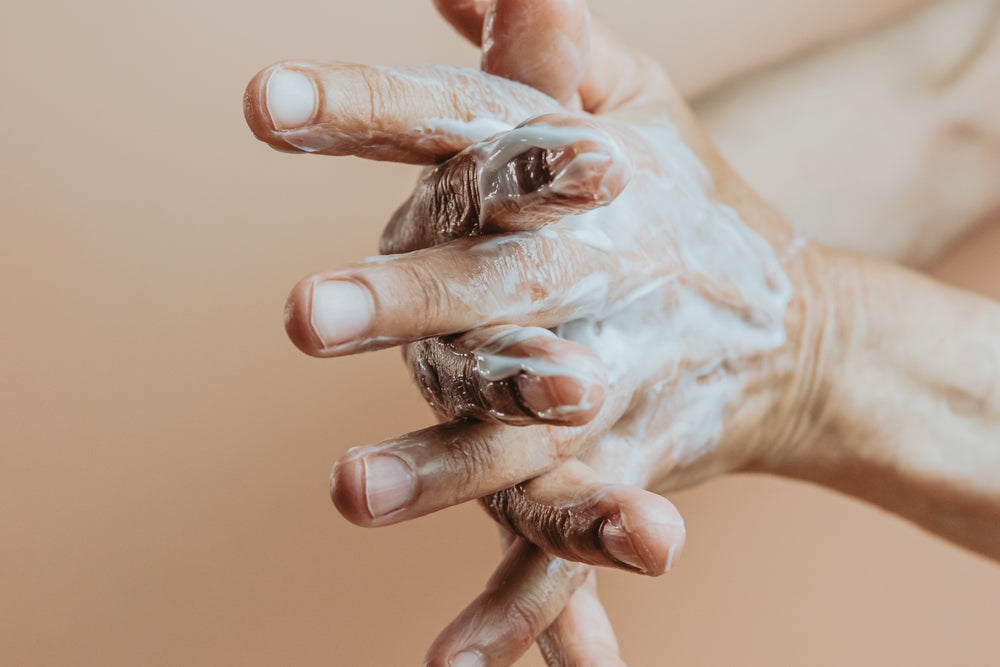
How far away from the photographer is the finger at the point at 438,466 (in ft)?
1.60

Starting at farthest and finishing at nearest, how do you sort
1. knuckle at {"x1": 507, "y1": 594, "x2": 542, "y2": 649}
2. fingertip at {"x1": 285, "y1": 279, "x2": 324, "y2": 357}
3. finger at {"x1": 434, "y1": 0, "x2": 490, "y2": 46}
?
finger at {"x1": 434, "y1": 0, "x2": 490, "y2": 46} < knuckle at {"x1": 507, "y1": 594, "x2": 542, "y2": 649} < fingertip at {"x1": 285, "y1": 279, "x2": 324, "y2": 357}

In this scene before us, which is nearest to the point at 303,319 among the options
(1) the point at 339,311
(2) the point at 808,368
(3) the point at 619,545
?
(1) the point at 339,311

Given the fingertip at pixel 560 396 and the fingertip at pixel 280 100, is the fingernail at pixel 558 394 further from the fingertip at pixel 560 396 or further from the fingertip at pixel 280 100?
the fingertip at pixel 280 100

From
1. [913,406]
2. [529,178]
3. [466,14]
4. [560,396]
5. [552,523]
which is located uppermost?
[466,14]

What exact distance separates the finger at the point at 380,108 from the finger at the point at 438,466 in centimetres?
19

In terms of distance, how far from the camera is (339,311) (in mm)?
448

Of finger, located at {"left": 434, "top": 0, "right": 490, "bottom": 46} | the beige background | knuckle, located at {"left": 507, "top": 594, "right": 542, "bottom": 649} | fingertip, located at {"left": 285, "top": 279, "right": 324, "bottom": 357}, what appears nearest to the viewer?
fingertip, located at {"left": 285, "top": 279, "right": 324, "bottom": 357}

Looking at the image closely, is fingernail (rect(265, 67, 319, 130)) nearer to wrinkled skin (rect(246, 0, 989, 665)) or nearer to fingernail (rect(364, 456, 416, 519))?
wrinkled skin (rect(246, 0, 989, 665))

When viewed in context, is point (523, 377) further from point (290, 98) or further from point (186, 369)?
point (186, 369)

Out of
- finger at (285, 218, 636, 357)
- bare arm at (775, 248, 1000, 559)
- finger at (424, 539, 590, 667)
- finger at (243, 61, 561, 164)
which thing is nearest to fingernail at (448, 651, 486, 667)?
finger at (424, 539, 590, 667)

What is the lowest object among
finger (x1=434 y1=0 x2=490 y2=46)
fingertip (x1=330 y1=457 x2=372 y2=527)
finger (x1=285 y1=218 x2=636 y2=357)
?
fingertip (x1=330 y1=457 x2=372 y2=527)

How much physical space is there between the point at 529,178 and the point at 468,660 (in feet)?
1.04

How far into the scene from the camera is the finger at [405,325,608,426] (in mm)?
451

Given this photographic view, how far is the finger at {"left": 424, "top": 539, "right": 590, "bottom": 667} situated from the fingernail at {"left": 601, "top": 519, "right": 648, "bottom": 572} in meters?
0.11
